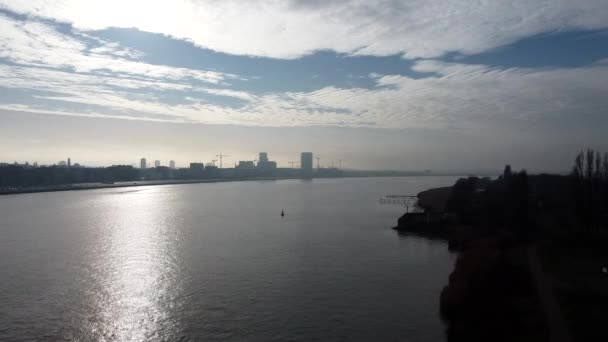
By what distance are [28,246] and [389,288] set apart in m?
22.1

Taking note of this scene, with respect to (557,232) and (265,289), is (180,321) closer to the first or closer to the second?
(265,289)

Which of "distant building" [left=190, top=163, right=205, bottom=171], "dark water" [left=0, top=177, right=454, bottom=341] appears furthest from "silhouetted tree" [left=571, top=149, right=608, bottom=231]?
"distant building" [left=190, top=163, right=205, bottom=171]

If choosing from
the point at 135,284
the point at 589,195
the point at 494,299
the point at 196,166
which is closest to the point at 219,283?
the point at 135,284

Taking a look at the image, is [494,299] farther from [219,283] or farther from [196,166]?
[196,166]

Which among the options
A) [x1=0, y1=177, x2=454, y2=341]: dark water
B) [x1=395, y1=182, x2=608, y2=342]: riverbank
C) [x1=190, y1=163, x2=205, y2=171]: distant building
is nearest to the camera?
[x1=395, y1=182, x2=608, y2=342]: riverbank

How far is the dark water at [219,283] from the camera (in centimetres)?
1286

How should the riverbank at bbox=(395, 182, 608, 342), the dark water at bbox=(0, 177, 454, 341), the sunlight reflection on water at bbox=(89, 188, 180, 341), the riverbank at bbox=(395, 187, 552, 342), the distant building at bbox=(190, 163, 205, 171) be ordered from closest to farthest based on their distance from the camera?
1. the riverbank at bbox=(395, 182, 608, 342)
2. the riverbank at bbox=(395, 187, 552, 342)
3. the dark water at bbox=(0, 177, 454, 341)
4. the sunlight reflection on water at bbox=(89, 188, 180, 341)
5. the distant building at bbox=(190, 163, 205, 171)

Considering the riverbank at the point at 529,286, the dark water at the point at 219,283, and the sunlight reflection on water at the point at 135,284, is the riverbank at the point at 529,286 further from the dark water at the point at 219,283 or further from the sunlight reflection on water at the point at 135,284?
the sunlight reflection on water at the point at 135,284

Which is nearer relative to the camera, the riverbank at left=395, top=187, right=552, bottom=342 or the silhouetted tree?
the riverbank at left=395, top=187, right=552, bottom=342

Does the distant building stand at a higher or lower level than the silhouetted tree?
higher

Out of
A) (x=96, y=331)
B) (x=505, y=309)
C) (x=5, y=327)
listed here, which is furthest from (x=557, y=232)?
(x=5, y=327)

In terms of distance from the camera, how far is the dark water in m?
12.9

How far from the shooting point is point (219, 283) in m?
Result: 17.5

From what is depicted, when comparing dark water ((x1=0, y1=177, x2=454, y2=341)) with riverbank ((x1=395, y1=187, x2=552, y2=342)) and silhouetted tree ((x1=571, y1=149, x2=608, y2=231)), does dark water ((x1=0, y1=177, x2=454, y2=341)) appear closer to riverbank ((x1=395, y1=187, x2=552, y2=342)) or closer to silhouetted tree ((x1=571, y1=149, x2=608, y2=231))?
riverbank ((x1=395, y1=187, x2=552, y2=342))
